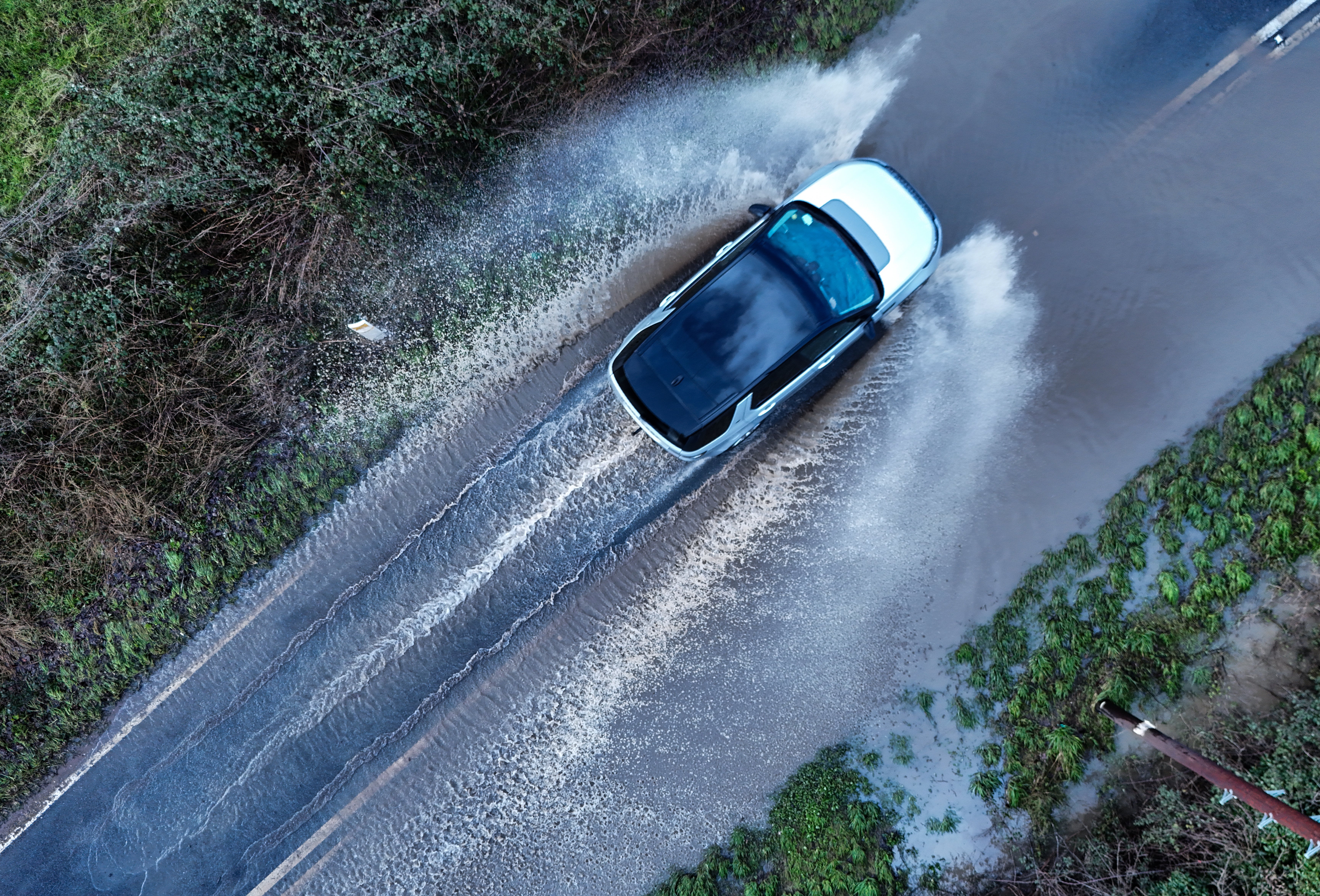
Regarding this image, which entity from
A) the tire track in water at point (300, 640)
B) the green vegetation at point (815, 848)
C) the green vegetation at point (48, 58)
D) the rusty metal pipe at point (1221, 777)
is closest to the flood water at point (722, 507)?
the tire track in water at point (300, 640)

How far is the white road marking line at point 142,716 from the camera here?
6.93 m

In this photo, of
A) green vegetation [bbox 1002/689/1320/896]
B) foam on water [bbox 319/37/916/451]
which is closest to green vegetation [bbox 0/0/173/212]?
foam on water [bbox 319/37/916/451]

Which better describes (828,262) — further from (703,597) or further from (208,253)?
(208,253)

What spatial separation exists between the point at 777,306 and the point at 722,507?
2.16 meters

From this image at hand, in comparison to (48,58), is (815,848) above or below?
below

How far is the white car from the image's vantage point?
596cm

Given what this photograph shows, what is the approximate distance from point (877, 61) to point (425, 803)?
9065 millimetres

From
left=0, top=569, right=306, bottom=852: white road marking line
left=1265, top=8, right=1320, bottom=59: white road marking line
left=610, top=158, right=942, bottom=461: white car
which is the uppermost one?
left=0, top=569, right=306, bottom=852: white road marking line

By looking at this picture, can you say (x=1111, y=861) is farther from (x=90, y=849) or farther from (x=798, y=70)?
(x=90, y=849)

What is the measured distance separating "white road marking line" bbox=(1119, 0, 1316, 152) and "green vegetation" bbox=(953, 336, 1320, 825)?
103 inches

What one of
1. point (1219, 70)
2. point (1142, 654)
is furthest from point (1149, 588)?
point (1219, 70)

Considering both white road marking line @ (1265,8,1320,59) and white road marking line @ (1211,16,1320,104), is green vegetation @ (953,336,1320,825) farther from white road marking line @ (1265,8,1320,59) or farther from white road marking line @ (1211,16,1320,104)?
white road marking line @ (1265,8,1320,59)

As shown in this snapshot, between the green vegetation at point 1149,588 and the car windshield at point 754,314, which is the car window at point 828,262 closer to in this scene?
the car windshield at point 754,314

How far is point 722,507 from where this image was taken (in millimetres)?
6895
